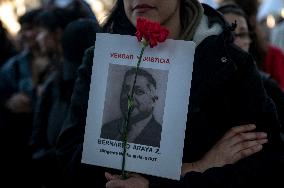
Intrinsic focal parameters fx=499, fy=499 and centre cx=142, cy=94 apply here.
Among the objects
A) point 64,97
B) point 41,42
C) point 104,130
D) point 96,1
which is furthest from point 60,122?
point 96,1

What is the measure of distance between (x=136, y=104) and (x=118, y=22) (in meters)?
0.51

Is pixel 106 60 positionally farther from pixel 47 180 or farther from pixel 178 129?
pixel 47 180

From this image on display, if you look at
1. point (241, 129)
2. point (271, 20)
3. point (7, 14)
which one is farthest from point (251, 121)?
point (271, 20)

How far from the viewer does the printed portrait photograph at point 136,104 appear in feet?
5.04

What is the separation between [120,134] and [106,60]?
243mm

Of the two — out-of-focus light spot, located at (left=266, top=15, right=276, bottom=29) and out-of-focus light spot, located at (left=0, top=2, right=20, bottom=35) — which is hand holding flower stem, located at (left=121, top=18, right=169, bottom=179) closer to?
out-of-focus light spot, located at (left=0, top=2, right=20, bottom=35)

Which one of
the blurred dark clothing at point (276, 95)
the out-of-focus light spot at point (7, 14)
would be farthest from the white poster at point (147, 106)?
the out-of-focus light spot at point (7, 14)

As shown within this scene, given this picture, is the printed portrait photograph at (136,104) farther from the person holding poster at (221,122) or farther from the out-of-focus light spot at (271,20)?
the out-of-focus light spot at (271,20)

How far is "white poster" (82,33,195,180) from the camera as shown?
1.53m

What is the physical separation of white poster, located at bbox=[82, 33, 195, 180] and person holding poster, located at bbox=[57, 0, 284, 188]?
5.0 inches

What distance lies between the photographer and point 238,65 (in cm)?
176

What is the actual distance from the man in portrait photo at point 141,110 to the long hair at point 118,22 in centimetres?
37

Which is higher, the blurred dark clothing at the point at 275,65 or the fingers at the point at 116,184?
the blurred dark clothing at the point at 275,65

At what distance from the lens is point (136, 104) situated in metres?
1.55
